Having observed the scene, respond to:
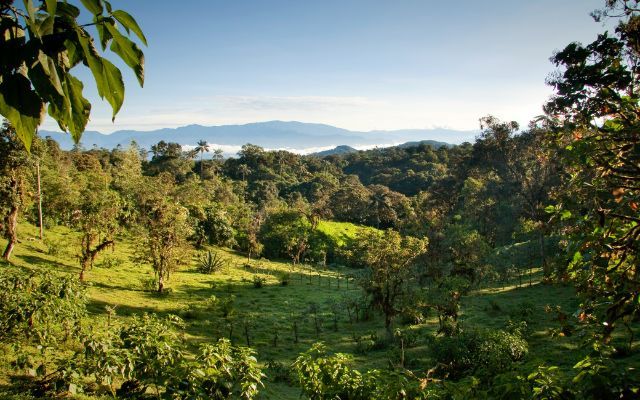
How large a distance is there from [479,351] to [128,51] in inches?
466

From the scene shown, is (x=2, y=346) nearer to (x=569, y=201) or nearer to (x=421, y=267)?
(x=569, y=201)

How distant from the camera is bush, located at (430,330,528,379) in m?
9.73

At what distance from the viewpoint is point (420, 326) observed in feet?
60.7

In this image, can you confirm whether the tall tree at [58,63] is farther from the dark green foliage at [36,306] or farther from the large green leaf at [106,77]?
the dark green foliage at [36,306]

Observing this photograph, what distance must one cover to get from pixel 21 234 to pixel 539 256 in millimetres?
34561

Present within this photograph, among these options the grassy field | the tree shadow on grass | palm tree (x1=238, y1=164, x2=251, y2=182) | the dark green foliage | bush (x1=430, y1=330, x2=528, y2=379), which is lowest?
the grassy field

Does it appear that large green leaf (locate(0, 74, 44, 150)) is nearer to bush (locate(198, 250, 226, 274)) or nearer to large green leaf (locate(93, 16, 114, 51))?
large green leaf (locate(93, 16, 114, 51))

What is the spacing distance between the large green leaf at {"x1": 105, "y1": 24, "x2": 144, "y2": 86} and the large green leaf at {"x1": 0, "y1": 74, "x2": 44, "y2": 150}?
0.23 m

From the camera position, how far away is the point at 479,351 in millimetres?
10758

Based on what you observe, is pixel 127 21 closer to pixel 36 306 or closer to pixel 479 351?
pixel 36 306

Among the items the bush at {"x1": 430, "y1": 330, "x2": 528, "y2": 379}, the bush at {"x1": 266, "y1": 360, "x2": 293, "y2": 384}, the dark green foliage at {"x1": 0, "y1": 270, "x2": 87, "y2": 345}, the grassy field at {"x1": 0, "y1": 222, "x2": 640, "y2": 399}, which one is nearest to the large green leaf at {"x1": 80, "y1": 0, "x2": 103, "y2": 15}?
the dark green foliage at {"x1": 0, "y1": 270, "x2": 87, "y2": 345}

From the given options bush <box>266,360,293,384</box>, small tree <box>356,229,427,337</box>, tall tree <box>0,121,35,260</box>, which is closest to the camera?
bush <box>266,360,293,384</box>

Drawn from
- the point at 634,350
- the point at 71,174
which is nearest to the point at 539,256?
the point at 634,350

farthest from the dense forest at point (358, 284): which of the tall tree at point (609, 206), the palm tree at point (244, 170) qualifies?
the palm tree at point (244, 170)
